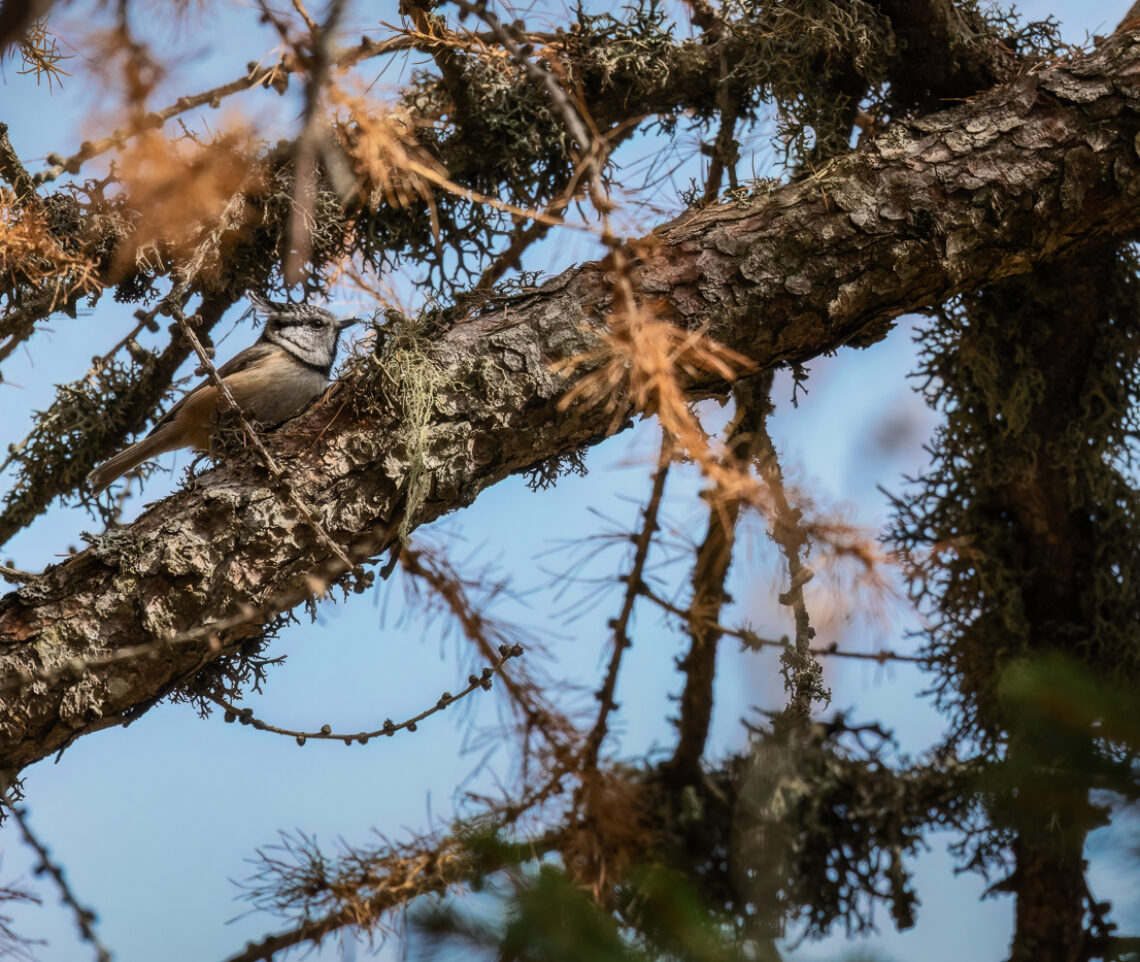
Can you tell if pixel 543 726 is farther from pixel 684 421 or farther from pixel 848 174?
pixel 848 174

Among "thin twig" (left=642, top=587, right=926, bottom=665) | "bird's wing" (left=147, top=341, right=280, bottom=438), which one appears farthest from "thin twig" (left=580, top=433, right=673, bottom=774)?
"bird's wing" (left=147, top=341, right=280, bottom=438)

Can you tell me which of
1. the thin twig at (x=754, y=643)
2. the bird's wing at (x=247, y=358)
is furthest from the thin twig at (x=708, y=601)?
the bird's wing at (x=247, y=358)

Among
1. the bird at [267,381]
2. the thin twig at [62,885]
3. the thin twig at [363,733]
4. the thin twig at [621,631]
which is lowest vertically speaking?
the thin twig at [62,885]

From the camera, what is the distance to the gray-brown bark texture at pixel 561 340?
174 cm

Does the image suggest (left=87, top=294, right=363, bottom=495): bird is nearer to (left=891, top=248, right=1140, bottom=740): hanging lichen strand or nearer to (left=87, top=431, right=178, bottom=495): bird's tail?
(left=87, top=431, right=178, bottom=495): bird's tail

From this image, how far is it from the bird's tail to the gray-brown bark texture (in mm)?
837

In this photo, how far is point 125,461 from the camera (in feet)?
8.64

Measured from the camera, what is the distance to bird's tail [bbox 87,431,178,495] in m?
2.61

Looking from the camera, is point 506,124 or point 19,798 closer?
point 19,798

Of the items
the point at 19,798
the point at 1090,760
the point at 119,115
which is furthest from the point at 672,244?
the point at 19,798

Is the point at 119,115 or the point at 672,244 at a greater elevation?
the point at 672,244

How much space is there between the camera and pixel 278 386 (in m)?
2.82

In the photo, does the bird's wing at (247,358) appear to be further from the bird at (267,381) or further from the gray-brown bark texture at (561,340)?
the gray-brown bark texture at (561,340)

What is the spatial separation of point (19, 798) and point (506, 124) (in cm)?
181
